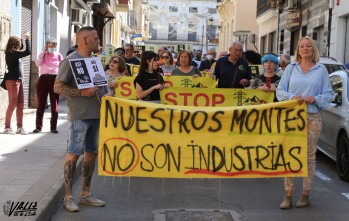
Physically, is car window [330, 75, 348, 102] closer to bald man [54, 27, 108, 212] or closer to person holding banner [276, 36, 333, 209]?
person holding banner [276, 36, 333, 209]

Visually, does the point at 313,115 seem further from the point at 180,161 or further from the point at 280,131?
the point at 180,161

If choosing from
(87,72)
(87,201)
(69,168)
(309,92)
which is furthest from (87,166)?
(309,92)

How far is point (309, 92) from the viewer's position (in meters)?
→ 6.34

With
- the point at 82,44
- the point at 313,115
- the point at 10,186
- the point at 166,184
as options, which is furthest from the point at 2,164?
the point at 313,115

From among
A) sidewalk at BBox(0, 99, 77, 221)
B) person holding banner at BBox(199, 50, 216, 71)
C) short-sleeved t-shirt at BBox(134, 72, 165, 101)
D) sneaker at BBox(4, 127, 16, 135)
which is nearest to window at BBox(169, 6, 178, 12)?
person holding banner at BBox(199, 50, 216, 71)

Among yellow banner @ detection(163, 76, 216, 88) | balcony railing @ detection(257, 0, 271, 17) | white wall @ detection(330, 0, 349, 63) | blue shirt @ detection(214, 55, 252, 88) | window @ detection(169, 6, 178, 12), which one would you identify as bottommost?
yellow banner @ detection(163, 76, 216, 88)

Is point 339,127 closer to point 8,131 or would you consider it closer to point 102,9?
point 8,131

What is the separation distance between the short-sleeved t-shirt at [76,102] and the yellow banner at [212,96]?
248 cm

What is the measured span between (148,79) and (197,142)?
2137mm

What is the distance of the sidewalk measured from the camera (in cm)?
588

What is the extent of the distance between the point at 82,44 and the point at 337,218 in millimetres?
3098

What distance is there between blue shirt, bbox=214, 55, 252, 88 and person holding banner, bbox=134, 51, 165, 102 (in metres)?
1.33

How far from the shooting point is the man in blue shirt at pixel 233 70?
352 inches

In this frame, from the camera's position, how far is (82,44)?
234 inches
